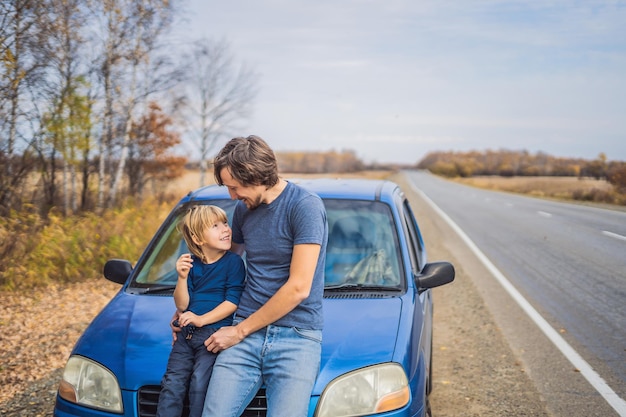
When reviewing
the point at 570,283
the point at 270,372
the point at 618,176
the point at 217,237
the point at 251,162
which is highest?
the point at 618,176

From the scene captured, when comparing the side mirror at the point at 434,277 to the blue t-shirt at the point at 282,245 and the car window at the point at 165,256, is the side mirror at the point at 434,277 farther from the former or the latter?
the car window at the point at 165,256

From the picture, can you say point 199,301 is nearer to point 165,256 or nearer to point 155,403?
point 155,403

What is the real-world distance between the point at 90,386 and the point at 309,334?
3.78ft

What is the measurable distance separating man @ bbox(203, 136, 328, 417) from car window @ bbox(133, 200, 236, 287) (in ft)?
4.66

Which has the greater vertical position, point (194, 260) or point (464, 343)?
point (194, 260)

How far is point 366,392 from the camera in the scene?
2.69 m

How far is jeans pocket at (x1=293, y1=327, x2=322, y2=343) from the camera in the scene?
2.50m

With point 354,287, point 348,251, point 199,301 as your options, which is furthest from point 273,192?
point 348,251

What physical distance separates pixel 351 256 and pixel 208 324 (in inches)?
64.7

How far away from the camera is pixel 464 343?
6.25 metres

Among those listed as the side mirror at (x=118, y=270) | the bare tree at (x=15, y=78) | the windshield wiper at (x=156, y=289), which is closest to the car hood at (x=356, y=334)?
the windshield wiper at (x=156, y=289)

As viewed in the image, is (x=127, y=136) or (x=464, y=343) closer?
(x=464, y=343)

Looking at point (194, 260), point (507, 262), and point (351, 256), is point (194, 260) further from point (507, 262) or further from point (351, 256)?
point (507, 262)

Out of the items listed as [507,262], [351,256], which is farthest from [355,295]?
[507,262]
